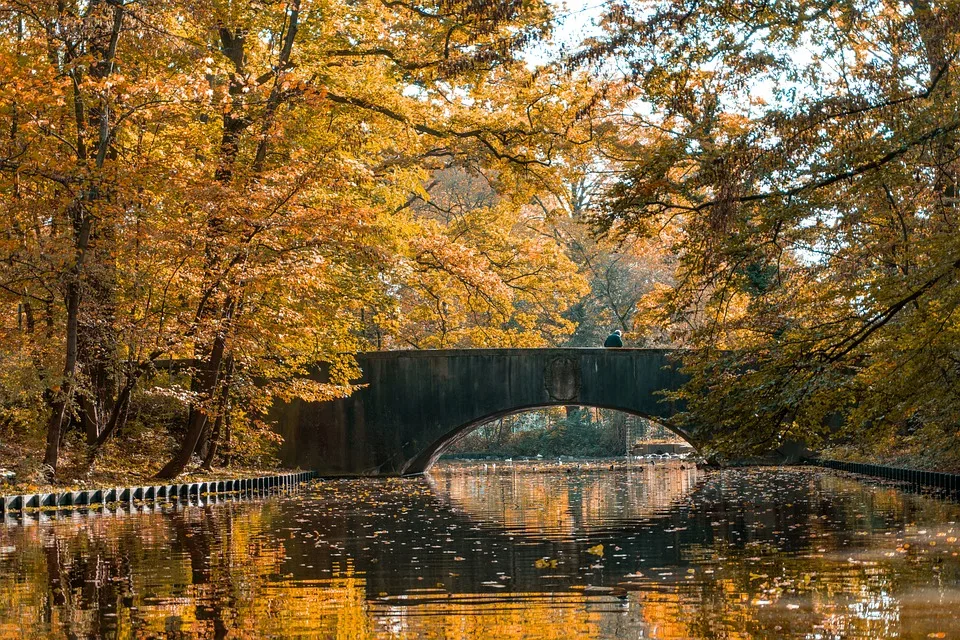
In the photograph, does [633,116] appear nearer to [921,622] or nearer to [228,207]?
[228,207]

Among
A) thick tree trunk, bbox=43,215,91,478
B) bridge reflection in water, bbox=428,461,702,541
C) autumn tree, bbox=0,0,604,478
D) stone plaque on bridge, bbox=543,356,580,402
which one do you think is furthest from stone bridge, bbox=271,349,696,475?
thick tree trunk, bbox=43,215,91,478

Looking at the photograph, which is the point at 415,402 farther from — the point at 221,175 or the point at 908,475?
the point at 908,475

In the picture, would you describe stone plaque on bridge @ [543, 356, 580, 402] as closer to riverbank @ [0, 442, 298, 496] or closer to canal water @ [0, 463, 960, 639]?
riverbank @ [0, 442, 298, 496]

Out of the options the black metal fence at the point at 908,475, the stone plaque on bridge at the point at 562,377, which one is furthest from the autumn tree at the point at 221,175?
the black metal fence at the point at 908,475

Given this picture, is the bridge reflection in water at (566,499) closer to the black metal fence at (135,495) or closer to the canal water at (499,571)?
the canal water at (499,571)

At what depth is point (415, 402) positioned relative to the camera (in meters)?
26.9

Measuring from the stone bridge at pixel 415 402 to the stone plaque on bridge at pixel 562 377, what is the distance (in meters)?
0.02

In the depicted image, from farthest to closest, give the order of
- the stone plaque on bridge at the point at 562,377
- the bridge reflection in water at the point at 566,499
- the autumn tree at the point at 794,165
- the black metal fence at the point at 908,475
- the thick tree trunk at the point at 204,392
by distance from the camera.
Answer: the stone plaque on bridge at the point at 562,377 → the thick tree trunk at the point at 204,392 → the black metal fence at the point at 908,475 → the bridge reflection in water at the point at 566,499 → the autumn tree at the point at 794,165

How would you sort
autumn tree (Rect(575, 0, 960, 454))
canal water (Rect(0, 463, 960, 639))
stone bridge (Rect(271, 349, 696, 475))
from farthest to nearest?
stone bridge (Rect(271, 349, 696, 475)) → autumn tree (Rect(575, 0, 960, 454)) → canal water (Rect(0, 463, 960, 639))

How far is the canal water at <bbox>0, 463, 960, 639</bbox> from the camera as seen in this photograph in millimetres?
5676

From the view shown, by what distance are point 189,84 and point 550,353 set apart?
13.6m

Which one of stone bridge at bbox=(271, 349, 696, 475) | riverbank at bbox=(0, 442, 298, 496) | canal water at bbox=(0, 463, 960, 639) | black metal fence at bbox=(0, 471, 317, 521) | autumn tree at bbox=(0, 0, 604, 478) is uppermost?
autumn tree at bbox=(0, 0, 604, 478)

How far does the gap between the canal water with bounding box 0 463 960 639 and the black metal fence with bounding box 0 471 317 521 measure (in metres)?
0.76

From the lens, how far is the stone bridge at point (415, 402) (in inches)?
1059
